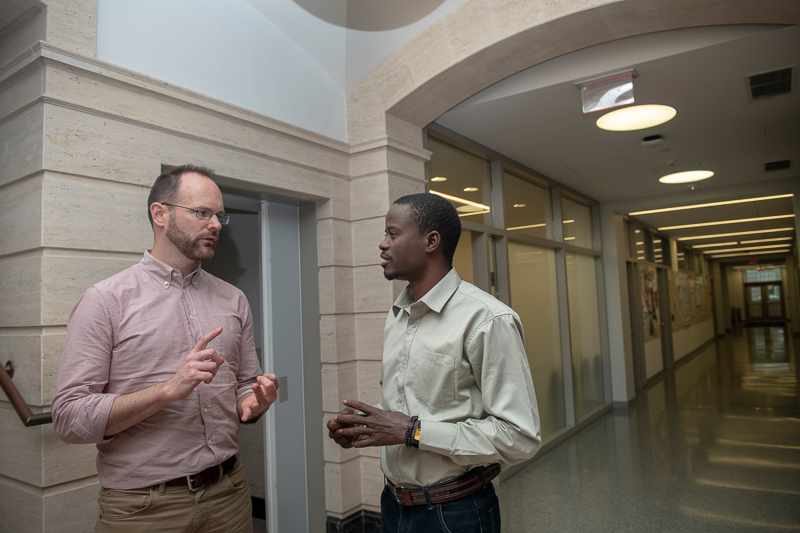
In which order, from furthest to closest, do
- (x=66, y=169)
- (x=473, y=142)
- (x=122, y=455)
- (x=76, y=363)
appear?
1. (x=473, y=142)
2. (x=66, y=169)
3. (x=122, y=455)
4. (x=76, y=363)

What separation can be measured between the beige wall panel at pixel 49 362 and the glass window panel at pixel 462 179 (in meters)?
3.05

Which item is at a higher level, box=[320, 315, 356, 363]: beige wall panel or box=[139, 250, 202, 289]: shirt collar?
box=[139, 250, 202, 289]: shirt collar

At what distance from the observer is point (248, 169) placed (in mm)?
3227

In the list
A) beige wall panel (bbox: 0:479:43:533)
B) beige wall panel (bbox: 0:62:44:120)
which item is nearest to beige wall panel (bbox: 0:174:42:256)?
beige wall panel (bbox: 0:62:44:120)

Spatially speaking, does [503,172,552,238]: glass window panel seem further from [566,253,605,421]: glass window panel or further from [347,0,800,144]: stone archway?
[347,0,800,144]: stone archway

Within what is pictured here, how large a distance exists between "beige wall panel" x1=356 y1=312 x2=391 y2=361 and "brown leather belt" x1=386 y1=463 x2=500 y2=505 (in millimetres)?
2192

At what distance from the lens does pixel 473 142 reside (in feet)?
17.4

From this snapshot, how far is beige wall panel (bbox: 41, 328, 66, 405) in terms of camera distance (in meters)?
2.22

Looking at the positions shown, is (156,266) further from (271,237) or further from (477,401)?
(271,237)

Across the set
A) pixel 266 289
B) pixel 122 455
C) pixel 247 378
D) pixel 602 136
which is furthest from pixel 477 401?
pixel 602 136

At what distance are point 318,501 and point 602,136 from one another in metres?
4.23

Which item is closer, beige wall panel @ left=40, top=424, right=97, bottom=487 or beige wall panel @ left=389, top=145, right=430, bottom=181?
beige wall panel @ left=40, top=424, right=97, bottom=487

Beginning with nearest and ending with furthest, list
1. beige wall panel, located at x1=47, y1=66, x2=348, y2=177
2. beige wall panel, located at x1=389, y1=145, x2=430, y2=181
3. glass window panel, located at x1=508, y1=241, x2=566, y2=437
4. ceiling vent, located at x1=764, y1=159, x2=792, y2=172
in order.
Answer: beige wall panel, located at x1=47, y1=66, x2=348, y2=177 < beige wall panel, located at x1=389, y1=145, x2=430, y2=181 < glass window panel, located at x1=508, y1=241, x2=566, y2=437 < ceiling vent, located at x1=764, y1=159, x2=792, y2=172

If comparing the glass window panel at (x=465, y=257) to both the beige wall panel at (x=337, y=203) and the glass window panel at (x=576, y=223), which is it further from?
the glass window panel at (x=576, y=223)
